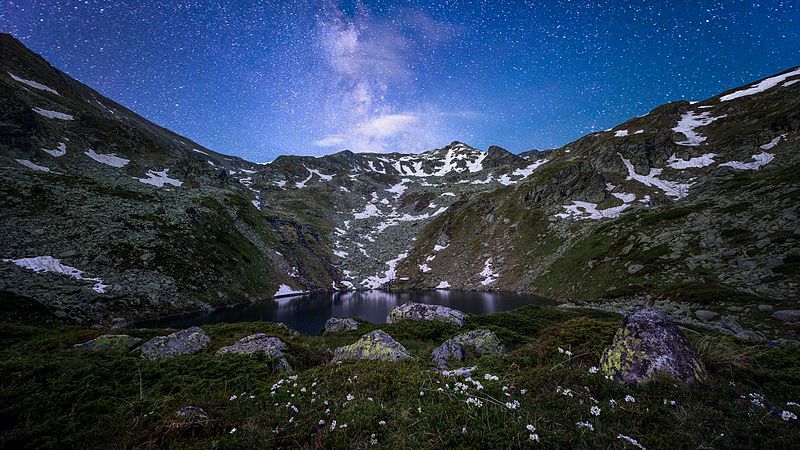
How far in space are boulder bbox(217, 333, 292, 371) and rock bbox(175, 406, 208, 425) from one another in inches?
222

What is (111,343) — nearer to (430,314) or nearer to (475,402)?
(475,402)

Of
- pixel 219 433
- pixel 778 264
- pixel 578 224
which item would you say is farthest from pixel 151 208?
pixel 578 224

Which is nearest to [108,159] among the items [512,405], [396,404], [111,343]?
[111,343]

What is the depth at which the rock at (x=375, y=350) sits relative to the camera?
13383 millimetres

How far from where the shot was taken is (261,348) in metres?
14.6

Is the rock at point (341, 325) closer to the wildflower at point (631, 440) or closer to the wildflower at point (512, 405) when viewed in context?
the wildflower at point (512, 405)

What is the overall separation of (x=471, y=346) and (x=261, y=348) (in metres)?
10.6

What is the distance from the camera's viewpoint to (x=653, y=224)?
57656 mm

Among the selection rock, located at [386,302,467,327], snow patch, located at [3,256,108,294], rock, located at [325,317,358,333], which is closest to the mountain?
snow patch, located at [3,256,108,294]

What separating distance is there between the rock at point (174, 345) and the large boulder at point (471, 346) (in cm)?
1215

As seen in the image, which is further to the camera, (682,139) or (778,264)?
(682,139)

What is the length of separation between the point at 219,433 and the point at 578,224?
91864 mm

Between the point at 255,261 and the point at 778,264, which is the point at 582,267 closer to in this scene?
the point at 778,264

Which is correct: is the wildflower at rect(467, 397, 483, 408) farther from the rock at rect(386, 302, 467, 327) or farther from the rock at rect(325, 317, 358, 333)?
the rock at rect(325, 317, 358, 333)
